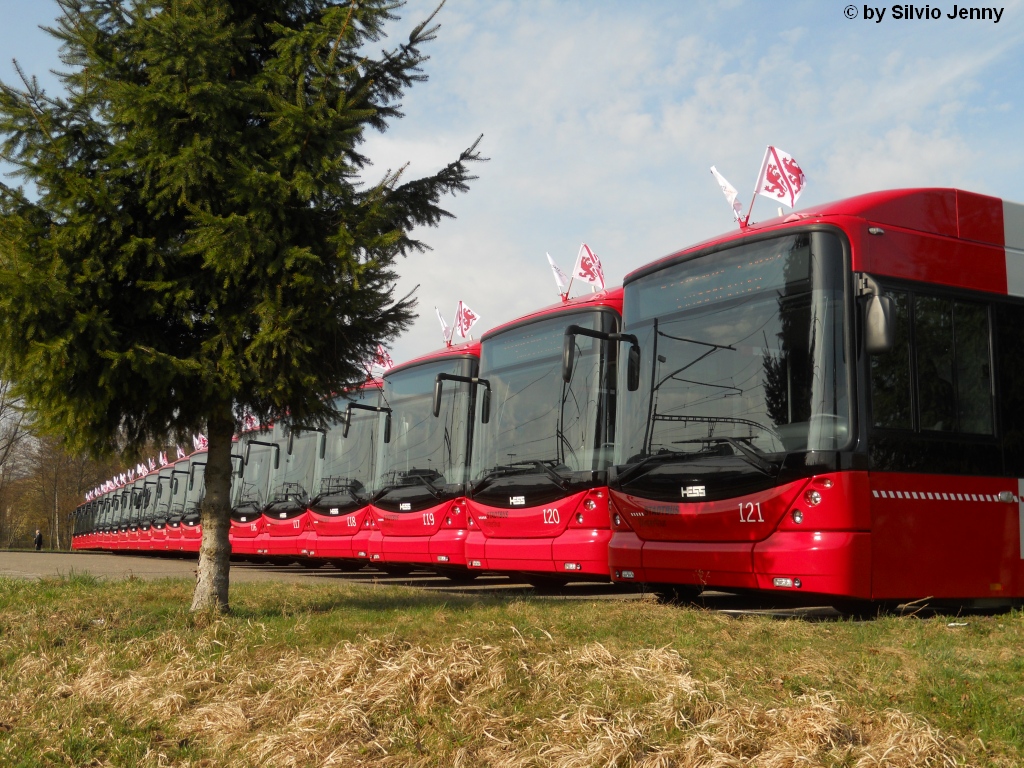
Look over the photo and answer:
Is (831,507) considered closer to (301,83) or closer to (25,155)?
(301,83)

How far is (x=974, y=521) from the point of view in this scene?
8.70 m

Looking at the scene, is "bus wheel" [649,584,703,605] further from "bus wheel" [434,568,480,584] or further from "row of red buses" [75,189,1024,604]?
"bus wheel" [434,568,480,584]

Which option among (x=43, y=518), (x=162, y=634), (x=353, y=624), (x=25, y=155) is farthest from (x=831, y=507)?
(x=43, y=518)

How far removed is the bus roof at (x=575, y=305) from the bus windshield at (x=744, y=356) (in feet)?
5.82

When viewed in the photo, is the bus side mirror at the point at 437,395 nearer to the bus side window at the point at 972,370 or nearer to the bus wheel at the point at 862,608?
the bus wheel at the point at 862,608

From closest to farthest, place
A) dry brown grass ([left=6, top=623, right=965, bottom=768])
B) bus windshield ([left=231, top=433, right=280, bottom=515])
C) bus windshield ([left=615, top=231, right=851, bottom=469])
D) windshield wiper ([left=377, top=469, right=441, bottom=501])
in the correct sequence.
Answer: dry brown grass ([left=6, top=623, right=965, bottom=768]), bus windshield ([left=615, top=231, right=851, bottom=469]), windshield wiper ([left=377, top=469, right=441, bottom=501]), bus windshield ([left=231, top=433, right=280, bottom=515])

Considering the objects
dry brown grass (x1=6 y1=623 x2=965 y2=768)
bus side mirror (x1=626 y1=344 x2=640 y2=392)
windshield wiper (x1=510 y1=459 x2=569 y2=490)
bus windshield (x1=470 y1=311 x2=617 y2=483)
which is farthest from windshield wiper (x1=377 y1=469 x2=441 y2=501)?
dry brown grass (x1=6 y1=623 x2=965 y2=768)

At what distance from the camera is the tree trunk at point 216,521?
336 inches

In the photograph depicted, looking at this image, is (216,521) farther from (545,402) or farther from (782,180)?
(782,180)

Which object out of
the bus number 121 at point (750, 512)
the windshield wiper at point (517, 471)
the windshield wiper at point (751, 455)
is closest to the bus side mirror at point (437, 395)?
the windshield wiper at point (517, 471)

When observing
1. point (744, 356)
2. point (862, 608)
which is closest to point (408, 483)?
point (744, 356)

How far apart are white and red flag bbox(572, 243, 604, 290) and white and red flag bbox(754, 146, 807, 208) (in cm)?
458

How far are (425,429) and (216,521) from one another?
7.51 meters

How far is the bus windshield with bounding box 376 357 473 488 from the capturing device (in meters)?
15.2
